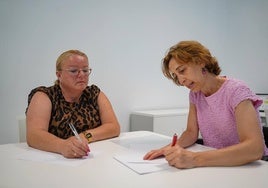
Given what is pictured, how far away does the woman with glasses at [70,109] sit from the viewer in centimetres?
152

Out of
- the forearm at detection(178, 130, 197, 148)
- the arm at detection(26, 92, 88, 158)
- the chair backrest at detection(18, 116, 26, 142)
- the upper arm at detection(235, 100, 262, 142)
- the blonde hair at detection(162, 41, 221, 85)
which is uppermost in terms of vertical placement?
the blonde hair at detection(162, 41, 221, 85)

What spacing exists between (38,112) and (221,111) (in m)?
1.02

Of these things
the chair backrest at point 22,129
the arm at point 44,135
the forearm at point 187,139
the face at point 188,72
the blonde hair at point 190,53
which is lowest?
the chair backrest at point 22,129

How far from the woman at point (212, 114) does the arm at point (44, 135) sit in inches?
12.9

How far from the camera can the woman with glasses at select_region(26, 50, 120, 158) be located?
4.98ft

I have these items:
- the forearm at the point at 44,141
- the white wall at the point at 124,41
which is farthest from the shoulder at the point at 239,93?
the white wall at the point at 124,41

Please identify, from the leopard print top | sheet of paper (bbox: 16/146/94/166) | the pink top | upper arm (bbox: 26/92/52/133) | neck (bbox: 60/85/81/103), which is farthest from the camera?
neck (bbox: 60/85/81/103)

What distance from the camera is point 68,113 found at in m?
1.68

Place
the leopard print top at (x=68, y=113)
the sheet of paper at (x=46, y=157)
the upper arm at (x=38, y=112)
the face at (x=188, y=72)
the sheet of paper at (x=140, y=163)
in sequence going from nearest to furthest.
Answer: the sheet of paper at (x=140, y=163) → the sheet of paper at (x=46, y=157) → the face at (x=188, y=72) → the upper arm at (x=38, y=112) → the leopard print top at (x=68, y=113)

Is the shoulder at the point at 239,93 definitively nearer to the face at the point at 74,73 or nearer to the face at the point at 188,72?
the face at the point at 188,72

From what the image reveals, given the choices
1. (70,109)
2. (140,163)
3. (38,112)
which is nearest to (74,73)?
(70,109)

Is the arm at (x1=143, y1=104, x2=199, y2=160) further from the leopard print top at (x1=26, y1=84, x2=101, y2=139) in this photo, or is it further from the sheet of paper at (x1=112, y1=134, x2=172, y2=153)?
the leopard print top at (x1=26, y1=84, x2=101, y2=139)

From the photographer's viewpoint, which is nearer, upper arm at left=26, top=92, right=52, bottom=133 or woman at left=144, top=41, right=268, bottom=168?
woman at left=144, top=41, right=268, bottom=168

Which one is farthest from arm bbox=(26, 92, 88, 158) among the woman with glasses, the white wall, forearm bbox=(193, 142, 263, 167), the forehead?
the white wall
